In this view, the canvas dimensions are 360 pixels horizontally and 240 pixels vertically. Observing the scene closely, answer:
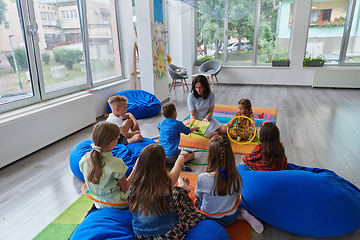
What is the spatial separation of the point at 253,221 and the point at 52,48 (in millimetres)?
3844

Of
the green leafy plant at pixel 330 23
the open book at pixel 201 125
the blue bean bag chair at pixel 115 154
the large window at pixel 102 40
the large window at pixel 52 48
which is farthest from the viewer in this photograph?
the green leafy plant at pixel 330 23

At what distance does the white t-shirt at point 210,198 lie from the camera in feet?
5.89

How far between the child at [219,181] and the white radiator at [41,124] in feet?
8.23

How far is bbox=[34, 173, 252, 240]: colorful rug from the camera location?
1929 millimetres

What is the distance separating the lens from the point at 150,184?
1520 millimetres

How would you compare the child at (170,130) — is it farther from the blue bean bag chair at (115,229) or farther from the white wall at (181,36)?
the white wall at (181,36)

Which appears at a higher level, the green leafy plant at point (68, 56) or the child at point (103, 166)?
the green leafy plant at point (68, 56)

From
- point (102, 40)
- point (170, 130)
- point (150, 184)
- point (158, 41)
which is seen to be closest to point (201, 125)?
point (170, 130)

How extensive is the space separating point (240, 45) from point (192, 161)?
6300 millimetres

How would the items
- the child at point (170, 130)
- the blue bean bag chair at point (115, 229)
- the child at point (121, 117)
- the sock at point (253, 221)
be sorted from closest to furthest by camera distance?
the blue bean bag chair at point (115, 229), the sock at point (253, 221), the child at point (170, 130), the child at point (121, 117)

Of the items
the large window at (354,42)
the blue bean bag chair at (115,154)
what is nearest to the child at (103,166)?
the blue bean bag chair at (115,154)

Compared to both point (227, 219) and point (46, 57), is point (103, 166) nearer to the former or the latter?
point (227, 219)

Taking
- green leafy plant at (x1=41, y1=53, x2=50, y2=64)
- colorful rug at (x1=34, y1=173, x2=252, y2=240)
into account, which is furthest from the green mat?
green leafy plant at (x1=41, y1=53, x2=50, y2=64)

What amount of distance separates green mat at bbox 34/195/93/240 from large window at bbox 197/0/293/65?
7.11 m
